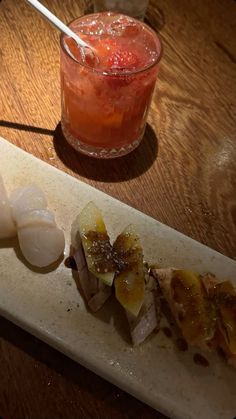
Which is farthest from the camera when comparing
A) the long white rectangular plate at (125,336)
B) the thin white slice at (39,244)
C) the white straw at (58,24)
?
the white straw at (58,24)

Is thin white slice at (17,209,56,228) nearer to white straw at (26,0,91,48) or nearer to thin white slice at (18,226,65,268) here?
thin white slice at (18,226,65,268)

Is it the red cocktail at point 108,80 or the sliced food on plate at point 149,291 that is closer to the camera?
the sliced food on plate at point 149,291

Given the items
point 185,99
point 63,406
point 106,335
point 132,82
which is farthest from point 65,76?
point 63,406

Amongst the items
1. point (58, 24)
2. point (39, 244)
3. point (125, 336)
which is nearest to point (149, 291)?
point (125, 336)

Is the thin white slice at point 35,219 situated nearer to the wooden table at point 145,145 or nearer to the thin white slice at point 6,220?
the thin white slice at point 6,220

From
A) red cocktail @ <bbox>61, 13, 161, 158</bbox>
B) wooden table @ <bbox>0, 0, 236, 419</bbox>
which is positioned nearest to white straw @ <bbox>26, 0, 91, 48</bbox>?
red cocktail @ <bbox>61, 13, 161, 158</bbox>

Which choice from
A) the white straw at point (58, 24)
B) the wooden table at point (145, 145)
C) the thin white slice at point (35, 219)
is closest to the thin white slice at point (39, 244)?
the thin white slice at point (35, 219)
